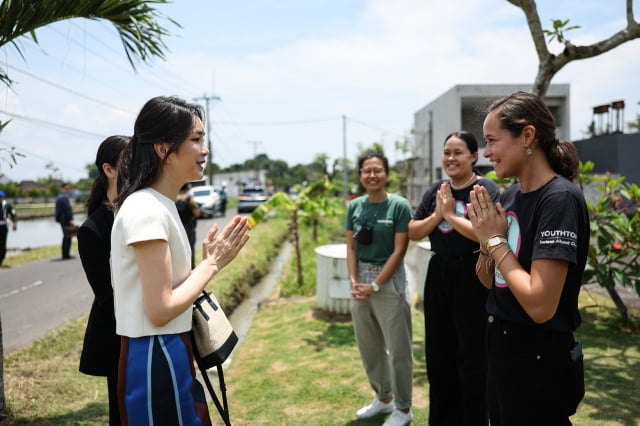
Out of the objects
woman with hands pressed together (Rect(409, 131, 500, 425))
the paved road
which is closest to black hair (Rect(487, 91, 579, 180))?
woman with hands pressed together (Rect(409, 131, 500, 425))

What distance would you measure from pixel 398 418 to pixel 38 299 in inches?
279

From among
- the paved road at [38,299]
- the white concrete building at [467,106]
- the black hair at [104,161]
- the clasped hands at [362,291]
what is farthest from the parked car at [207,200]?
the black hair at [104,161]

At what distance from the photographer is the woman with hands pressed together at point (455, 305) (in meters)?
3.21

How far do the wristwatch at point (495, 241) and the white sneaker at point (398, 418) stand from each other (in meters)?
2.15

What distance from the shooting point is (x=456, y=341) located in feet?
11.1

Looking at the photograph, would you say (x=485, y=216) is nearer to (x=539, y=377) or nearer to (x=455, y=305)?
(x=539, y=377)

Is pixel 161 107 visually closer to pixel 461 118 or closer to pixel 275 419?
pixel 275 419

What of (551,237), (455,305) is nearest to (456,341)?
(455,305)

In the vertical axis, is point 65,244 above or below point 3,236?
below

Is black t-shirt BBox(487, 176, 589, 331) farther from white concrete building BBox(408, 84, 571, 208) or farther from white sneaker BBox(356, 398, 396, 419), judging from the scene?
white concrete building BBox(408, 84, 571, 208)

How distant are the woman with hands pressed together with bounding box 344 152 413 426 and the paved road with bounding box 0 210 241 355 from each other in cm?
427

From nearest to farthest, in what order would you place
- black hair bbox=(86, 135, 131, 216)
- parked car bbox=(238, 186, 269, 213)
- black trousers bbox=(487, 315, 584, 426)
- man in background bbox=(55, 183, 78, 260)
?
black trousers bbox=(487, 315, 584, 426), black hair bbox=(86, 135, 131, 216), man in background bbox=(55, 183, 78, 260), parked car bbox=(238, 186, 269, 213)

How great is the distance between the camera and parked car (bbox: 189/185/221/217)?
2416 centimetres

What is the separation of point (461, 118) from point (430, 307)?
868 inches
